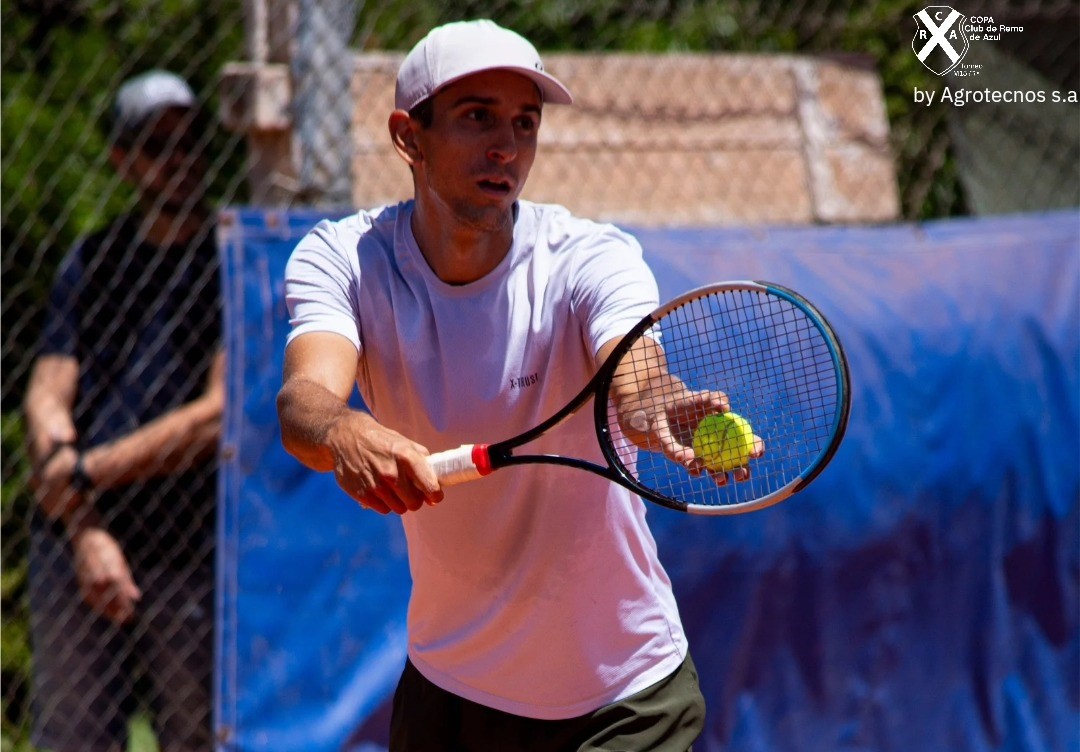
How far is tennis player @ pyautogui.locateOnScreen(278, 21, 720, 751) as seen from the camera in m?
2.59

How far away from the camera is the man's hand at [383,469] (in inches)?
82.5

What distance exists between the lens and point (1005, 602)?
14.6ft

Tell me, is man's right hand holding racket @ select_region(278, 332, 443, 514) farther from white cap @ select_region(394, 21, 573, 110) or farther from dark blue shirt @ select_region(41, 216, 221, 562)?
dark blue shirt @ select_region(41, 216, 221, 562)

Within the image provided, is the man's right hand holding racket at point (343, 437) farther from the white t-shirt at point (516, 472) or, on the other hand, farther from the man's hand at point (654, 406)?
the man's hand at point (654, 406)

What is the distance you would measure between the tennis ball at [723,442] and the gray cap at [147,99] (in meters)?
2.45

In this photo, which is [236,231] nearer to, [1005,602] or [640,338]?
[640,338]

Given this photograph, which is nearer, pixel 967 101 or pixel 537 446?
pixel 537 446

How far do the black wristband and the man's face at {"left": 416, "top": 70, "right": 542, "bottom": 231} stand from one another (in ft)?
6.10

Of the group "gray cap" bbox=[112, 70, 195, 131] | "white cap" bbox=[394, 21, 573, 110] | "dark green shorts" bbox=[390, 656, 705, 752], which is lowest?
"dark green shorts" bbox=[390, 656, 705, 752]

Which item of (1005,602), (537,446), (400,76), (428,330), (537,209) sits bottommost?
(1005,602)

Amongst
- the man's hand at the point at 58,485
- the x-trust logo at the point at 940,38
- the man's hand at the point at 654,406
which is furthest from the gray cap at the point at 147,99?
the x-trust logo at the point at 940,38

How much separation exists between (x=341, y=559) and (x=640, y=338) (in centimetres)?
172

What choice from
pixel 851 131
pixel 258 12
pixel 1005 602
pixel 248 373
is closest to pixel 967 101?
pixel 851 131

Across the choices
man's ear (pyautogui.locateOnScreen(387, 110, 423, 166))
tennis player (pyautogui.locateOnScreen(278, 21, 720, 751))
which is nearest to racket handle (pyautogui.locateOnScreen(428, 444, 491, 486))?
tennis player (pyautogui.locateOnScreen(278, 21, 720, 751))
